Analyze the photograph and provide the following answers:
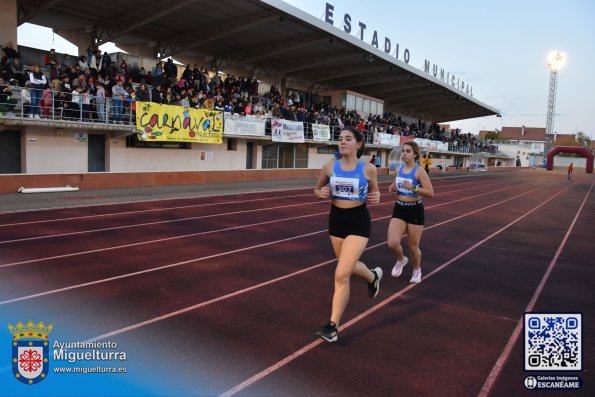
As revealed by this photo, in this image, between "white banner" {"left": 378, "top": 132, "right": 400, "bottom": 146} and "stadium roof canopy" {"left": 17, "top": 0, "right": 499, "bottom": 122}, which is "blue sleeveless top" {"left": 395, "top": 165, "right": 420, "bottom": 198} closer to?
"stadium roof canopy" {"left": 17, "top": 0, "right": 499, "bottom": 122}

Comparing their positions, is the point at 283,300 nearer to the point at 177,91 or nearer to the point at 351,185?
the point at 351,185

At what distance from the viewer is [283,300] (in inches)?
221

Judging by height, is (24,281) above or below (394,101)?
below

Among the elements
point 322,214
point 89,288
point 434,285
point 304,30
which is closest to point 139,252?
point 89,288

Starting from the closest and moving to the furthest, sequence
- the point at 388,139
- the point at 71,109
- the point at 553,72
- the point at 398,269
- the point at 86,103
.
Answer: the point at 398,269 < the point at 71,109 < the point at 86,103 < the point at 388,139 < the point at 553,72

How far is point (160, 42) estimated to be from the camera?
26438 millimetres

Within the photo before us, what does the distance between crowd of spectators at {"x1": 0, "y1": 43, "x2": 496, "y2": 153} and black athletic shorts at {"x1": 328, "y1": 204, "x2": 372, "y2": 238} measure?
14.7 m

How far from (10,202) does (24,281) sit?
8.52 meters

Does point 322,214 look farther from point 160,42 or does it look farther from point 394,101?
point 394,101

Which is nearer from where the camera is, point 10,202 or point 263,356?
point 263,356

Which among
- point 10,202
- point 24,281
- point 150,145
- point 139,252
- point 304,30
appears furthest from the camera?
point 304,30

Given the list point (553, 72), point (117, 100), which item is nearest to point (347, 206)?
point (117, 100)

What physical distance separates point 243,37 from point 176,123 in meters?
9.58

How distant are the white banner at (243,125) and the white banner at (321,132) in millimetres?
5063
